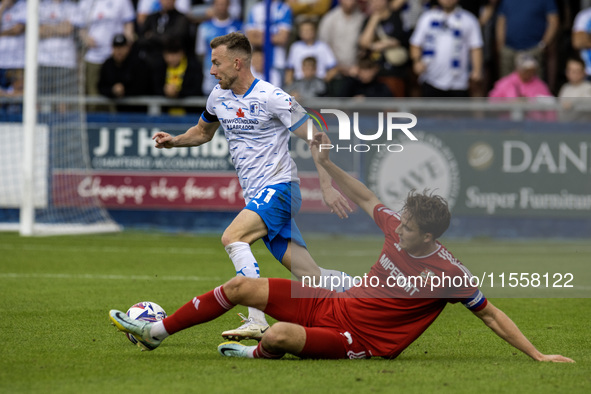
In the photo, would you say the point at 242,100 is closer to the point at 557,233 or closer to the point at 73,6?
the point at 557,233

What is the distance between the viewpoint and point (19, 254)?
12.3 meters

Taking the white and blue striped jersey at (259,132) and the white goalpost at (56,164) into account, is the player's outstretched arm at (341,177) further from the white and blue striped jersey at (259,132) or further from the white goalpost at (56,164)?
the white goalpost at (56,164)

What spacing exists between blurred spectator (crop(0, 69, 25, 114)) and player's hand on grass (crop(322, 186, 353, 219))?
34.4 ft

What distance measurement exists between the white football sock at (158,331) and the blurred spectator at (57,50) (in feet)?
31.4

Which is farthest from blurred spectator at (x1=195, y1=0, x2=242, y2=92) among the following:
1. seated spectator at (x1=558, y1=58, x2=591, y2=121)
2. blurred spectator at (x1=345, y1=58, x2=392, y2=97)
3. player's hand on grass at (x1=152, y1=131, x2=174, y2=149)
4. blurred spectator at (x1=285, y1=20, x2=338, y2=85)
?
player's hand on grass at (x1=152, y1=131, x2=174, y2=149)

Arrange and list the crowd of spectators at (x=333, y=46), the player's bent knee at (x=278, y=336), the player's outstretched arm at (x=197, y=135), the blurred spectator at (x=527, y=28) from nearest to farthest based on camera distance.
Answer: the player's bent knee at (x=278, y=336)
the player's outstretched arm at (x=197, y=135)
the crowd of spectators at (x=333, y=46)
the blurred spectator at (x=527, y=28)

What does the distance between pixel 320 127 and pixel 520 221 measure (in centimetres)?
611

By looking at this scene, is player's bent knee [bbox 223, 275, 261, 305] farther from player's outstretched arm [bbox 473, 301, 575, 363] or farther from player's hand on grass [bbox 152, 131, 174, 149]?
player's hand on grass [bbox 152, 131, 174, 149]

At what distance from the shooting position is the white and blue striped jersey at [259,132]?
7.05m

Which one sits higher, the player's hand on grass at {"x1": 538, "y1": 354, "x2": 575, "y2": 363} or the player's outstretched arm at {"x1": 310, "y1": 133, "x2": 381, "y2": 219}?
the player's outstretched arm at {"x1": 310, "y1": 133, "x2": 381, "y2": 219}

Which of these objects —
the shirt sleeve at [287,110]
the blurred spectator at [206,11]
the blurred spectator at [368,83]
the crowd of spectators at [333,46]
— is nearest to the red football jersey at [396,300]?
the shirt sleeve at [287,110]

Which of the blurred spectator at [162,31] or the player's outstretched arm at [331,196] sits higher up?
the blurred spectator at [162,31]

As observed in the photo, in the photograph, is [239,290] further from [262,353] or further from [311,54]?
[311,54]

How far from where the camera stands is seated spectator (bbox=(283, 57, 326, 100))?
15.0 m
